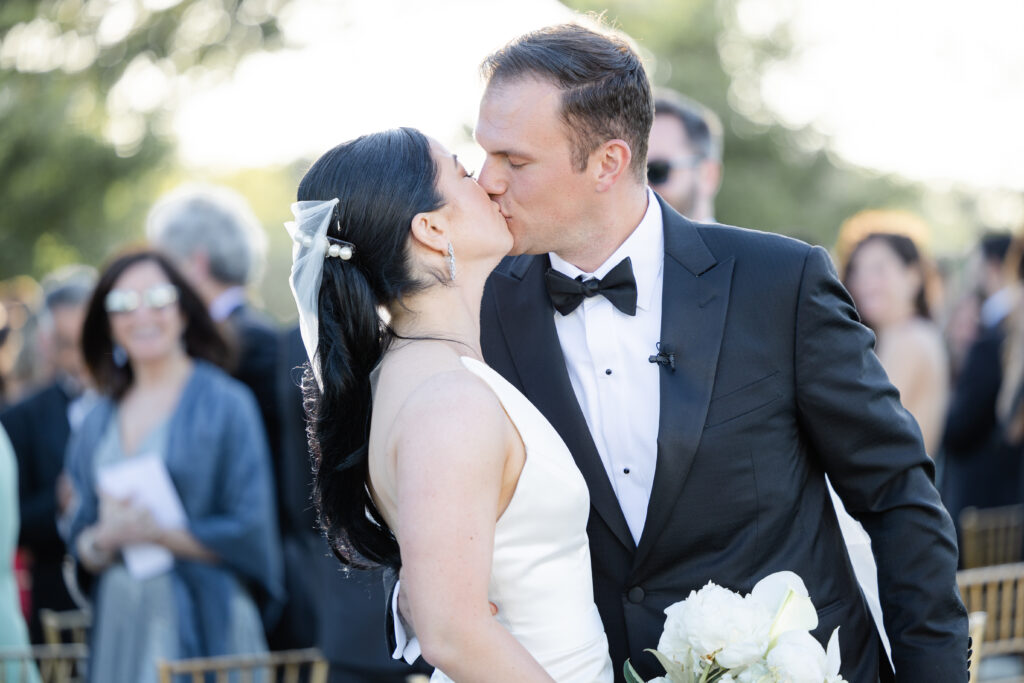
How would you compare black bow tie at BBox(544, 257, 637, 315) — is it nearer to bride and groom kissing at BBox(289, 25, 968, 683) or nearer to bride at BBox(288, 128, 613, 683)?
bride and groom kissing at BBox(289, 25, 968, 683)

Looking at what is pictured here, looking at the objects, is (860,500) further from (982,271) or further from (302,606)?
(982,271)

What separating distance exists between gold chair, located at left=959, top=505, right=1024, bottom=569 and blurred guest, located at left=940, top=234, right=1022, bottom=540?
83cm

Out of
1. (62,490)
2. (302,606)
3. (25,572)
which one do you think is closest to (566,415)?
(302,606)

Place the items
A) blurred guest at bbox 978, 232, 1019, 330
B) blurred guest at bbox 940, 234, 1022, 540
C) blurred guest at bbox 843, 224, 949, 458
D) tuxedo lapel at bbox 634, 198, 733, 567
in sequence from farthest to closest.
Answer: blurred guest at bbox 978, 232, 1019, 330
blurred guest at bbox 940, 234, 1022, 540
blurred guest at bbox 843, 224, 949, 458
tuxedo lapel at bbox 634, 198, 733, 567

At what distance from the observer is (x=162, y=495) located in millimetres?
4703

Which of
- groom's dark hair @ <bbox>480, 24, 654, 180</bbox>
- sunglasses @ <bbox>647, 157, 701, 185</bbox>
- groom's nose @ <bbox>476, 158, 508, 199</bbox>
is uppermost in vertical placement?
groom's dark hair @ <bbox>480, 24, 654, 180</bbox>

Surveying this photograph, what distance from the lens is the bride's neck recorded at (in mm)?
2543

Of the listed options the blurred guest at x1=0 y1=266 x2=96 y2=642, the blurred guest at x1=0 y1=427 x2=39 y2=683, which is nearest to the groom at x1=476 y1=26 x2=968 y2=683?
the blurred guest at x1=0 y1=427 x2=39 y2=683

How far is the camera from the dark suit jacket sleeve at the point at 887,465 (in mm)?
2635

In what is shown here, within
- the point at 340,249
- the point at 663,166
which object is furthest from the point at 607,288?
the point at 663,166

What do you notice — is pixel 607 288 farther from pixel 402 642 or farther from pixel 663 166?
pixel 663 166

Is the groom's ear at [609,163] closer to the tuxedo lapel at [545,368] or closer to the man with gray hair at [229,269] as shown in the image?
the tuxedo lapel at [545,368]

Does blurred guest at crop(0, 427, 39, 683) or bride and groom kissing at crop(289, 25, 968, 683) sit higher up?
bride and groom kissing at crop(289, 25, 968, 683)

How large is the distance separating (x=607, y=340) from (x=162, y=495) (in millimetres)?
2645
